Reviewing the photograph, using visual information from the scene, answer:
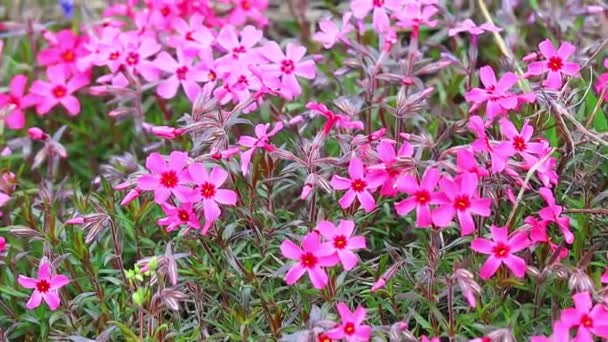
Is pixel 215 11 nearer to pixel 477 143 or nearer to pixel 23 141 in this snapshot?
pixel 23 141

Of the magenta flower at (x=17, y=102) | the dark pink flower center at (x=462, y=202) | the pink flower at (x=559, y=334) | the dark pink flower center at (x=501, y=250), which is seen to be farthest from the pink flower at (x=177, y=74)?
the pink flower at (x=559, y=334)

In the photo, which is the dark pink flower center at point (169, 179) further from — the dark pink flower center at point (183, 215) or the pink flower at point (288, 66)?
the pink flower at point (288, 66)

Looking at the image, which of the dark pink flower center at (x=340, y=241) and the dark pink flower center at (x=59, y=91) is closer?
the dark pink flower center at (x=340, y=241)

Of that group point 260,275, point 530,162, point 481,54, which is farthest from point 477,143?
point 481,54

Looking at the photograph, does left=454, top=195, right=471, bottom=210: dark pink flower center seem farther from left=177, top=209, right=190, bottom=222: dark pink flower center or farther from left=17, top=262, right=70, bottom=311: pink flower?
left=17, top=262, right=70, bottom=311: pink flower

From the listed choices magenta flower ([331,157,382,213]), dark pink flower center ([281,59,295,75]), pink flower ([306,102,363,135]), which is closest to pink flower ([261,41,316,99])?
dark pink flower center ([281,59,295,75])
